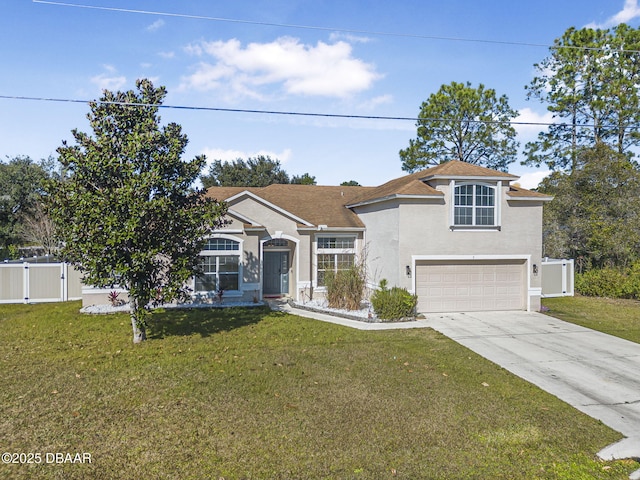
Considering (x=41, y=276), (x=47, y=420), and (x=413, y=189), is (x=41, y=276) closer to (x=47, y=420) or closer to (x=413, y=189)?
(x=47, y=420)

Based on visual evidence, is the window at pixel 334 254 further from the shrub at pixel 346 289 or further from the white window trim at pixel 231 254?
the white window trim at pixel 231 254

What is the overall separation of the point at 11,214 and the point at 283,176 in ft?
79.6

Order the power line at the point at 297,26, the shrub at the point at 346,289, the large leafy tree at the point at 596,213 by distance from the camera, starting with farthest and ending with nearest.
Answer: the large leafy tree at the point at 596,213
the shrub at the point at 346,289
the power line at the point at 297,26

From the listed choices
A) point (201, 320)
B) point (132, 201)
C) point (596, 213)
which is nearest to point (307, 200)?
point (201, 320)

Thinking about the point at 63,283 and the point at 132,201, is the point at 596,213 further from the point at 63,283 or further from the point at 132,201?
the point at 63,283

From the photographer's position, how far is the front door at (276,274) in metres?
17.3

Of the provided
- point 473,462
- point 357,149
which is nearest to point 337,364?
point 473,462

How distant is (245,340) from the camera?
404 inches

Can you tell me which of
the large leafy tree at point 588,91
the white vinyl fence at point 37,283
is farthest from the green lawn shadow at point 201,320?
the large leafy tree at point 588,91

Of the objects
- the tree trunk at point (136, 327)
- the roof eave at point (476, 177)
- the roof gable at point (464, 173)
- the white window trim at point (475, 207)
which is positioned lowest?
the tree trunk at point (136, 327)

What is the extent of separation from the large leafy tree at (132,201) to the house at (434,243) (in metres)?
4.82

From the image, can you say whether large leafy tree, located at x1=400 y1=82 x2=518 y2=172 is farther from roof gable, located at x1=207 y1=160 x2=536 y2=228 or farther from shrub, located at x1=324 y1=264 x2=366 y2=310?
shrub, located at x1=324 y1=264 x2=366 y2=310

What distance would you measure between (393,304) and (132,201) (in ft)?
27.0

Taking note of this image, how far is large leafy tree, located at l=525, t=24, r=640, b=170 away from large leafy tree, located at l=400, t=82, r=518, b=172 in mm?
3734
